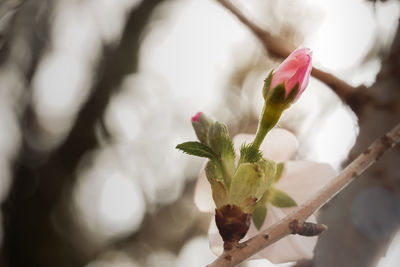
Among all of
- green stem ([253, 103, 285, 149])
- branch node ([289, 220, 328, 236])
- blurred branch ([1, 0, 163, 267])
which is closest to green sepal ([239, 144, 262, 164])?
green stem ([253, 103, 285, 149])

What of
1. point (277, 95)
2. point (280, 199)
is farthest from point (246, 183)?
point (280, 199)

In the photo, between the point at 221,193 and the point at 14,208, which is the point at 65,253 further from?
the point at 221,193

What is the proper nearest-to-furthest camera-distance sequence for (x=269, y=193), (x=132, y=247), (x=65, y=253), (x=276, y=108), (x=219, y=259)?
(x=219, y=259), (x=276, y=108), (x=269, y=193), (x=65, y=253), (x=132, y=247)

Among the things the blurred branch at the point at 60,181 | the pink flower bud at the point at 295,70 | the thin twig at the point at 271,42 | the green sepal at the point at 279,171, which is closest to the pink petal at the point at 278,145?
the green sepal at the point at 279,171

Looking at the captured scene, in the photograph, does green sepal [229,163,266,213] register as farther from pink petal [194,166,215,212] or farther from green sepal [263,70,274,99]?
pink petal [194,166,215,212]

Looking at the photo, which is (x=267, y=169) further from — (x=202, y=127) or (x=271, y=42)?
(x=271, y=42)

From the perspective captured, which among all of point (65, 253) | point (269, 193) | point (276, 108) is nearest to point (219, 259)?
point (276, 108)
